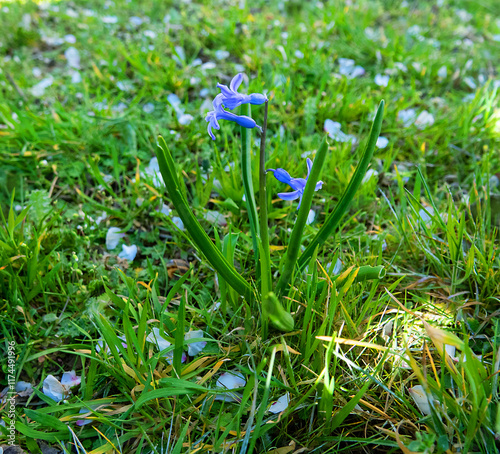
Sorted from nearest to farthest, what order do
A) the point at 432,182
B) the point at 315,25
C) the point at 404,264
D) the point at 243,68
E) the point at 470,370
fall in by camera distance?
the point at 470,370, the point at 404,264, the point at 432,182, the point at 243,68, the point at 315,25

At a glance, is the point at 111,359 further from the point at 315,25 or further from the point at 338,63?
the point at 315,25

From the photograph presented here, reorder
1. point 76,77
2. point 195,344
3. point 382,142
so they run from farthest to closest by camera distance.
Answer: point 76,77 → point 382,142 → point 195,344

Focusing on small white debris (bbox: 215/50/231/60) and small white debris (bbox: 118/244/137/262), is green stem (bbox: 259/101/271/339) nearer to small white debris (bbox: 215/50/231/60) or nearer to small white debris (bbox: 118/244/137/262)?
small white debris (bbox: 118/244/137/262)

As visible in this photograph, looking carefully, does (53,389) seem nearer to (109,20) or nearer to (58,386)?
(58,386)

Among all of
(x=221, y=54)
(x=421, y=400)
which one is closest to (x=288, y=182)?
(x=421, y=400)

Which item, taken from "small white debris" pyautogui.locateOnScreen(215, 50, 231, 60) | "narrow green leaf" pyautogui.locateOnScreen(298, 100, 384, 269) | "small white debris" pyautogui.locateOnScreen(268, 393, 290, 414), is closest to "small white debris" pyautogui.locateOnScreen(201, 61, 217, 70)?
"small white debris" pyautogui.locateOnScreen(215, 50, 231, 60)

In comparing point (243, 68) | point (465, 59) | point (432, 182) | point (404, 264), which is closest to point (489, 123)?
point (432, 182)
